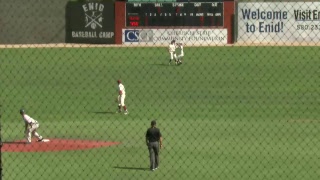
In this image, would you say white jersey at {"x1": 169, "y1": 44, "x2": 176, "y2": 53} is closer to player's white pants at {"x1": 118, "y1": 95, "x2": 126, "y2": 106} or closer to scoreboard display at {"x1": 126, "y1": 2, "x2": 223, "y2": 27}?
scoreboard display at {"x1": 126, "y1": 2, "x2": 223, "y2": 27}

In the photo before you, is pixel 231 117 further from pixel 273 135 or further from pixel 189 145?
pixel 189 145

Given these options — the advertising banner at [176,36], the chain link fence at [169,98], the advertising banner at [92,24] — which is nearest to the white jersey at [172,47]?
the chain link fence at [169,98]

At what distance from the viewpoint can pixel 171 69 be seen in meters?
50.8

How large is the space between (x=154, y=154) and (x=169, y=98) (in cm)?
1723

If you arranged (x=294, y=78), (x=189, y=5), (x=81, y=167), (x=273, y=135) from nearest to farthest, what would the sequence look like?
1. (x=81, y=167)
2. (x=273, y=135)
3. (x=294, y=78)
4. (x=189, y=5)

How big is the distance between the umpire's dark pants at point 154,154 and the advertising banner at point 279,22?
30.8 m

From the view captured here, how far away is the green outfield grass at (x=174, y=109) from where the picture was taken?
87.0 feet

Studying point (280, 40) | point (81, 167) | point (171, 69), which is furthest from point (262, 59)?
point (81, 167)

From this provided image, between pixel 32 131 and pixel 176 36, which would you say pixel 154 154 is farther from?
pixel 176 36

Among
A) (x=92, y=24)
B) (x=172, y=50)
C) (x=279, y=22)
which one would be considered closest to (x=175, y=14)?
(x=172, y=50)

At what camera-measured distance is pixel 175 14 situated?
5262 cm

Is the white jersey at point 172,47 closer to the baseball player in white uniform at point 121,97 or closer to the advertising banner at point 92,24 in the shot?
the advertising banner at point 92,24

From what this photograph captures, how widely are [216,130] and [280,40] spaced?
23.9 m

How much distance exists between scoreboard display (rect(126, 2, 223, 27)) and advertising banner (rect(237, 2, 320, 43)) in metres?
2.52
